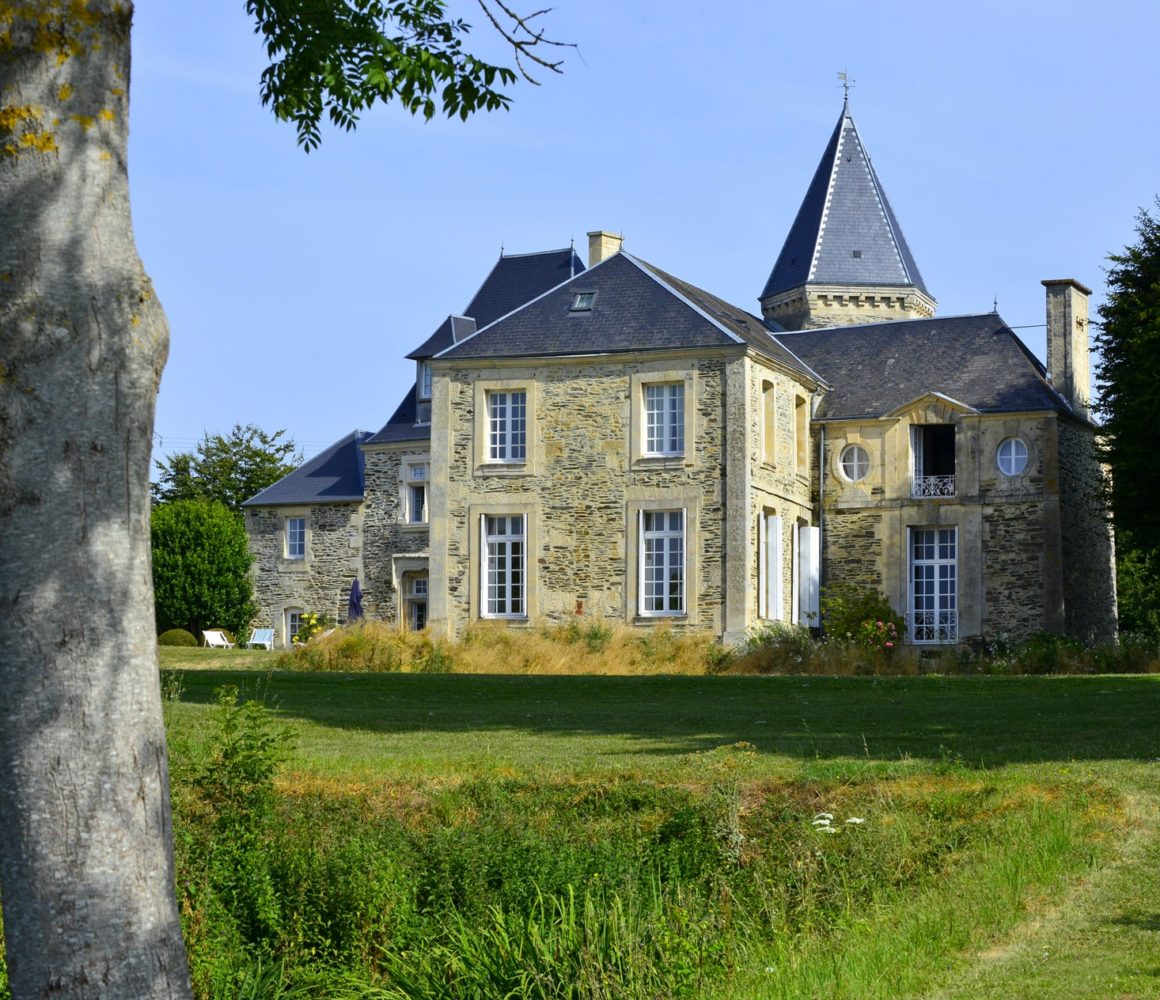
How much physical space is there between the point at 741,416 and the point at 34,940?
80.3 feet

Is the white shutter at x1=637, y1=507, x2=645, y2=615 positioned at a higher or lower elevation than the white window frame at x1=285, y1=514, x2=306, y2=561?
lower

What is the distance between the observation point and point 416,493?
39.5m

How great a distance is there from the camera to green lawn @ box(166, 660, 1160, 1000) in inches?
267

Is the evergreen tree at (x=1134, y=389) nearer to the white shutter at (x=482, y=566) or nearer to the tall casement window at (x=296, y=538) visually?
the white shutter at (x=482, y=566)

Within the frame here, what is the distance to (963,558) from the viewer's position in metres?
29.9

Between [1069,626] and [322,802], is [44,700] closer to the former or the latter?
[322,802]

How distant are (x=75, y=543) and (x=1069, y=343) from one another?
29278mm

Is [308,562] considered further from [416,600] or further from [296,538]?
[416,600]

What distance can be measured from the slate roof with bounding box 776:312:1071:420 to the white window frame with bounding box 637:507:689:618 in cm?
480

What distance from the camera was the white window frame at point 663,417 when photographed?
28375 mm

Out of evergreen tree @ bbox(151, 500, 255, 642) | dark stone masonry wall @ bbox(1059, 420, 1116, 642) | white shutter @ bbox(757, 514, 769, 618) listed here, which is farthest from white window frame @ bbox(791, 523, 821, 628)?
evergreen tree @ bbox(151, 500, 255, 642)

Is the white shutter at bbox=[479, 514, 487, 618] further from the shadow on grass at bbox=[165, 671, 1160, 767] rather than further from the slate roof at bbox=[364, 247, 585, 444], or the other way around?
the slate roof at bbox=[364, 247, 585, 444]

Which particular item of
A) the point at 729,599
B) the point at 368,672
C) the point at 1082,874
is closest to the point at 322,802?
the point at 1082,874

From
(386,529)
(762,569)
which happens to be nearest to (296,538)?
(386,529)
